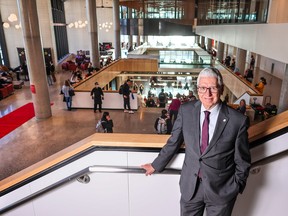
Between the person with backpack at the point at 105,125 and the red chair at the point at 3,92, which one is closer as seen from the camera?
the person with backpack at the point at 105,125

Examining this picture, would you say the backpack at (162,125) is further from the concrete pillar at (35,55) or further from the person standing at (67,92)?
the concrete pillar at (35,55)

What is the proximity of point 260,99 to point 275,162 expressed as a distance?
9.22 m

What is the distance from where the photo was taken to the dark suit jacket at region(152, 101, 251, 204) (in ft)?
5.77

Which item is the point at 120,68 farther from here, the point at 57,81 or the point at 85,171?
the point at 85,171

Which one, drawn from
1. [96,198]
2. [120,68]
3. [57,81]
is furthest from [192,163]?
[120,68]

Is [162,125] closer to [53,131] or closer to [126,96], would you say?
[126,96]

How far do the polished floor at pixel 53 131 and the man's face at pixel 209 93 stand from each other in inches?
240

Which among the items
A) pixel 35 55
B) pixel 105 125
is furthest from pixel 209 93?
pixel 35 55

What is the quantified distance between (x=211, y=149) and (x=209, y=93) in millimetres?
399

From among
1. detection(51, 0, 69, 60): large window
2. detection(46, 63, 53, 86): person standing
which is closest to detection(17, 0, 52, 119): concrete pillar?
detection(46, 63, 53, 86): person standing

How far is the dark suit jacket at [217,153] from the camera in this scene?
176 cm

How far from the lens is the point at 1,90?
13.0 m

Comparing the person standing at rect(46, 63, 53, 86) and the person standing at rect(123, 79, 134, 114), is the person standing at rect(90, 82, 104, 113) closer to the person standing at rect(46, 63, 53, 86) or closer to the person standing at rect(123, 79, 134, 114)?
the person standing at rect(123, 79, 134, 114)

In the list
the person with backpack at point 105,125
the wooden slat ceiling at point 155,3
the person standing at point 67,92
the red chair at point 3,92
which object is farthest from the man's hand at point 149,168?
the wooden slat ceiling at point 155,3
